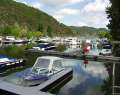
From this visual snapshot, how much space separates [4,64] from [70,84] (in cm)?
1097

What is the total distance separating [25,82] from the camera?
22.5 m

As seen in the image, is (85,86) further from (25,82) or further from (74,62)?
(74,62)

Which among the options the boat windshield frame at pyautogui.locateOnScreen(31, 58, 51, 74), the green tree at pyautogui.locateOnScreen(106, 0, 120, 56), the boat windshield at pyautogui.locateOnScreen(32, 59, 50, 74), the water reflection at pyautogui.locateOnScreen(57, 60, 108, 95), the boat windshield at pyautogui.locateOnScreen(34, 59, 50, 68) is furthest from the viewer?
the green tree at pyautogui.locateOnScreen(106, 0, 120, 56)

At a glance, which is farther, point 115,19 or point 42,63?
point 115,19

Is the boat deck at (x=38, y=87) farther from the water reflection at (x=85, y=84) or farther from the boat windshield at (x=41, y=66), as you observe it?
the boat windshield at (x=41, y=66)

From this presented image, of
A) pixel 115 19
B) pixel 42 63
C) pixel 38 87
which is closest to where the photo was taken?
pixel 38 87

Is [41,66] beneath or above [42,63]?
beneath

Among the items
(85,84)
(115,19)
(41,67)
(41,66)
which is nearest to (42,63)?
(41,66)

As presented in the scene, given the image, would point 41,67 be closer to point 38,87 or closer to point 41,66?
point 41,66

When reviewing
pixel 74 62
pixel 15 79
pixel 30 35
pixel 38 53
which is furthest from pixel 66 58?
pixel 30 35

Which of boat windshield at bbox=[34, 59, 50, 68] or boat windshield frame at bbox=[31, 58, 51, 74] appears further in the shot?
boat windshield at bbox=[34, 59, 50, 68]

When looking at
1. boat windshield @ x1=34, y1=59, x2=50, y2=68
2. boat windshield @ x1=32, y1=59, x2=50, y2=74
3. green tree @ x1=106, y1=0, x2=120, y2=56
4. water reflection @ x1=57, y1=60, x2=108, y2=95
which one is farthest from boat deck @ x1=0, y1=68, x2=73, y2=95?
green tree @ x1=106, y1=0, x2=120, y2=56

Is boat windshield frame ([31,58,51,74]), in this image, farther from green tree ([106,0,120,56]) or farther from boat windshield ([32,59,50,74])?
green tree ([106,0,120,56])

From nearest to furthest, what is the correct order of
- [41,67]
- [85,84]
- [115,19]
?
[41,67] → [85,84] → [115,19]
